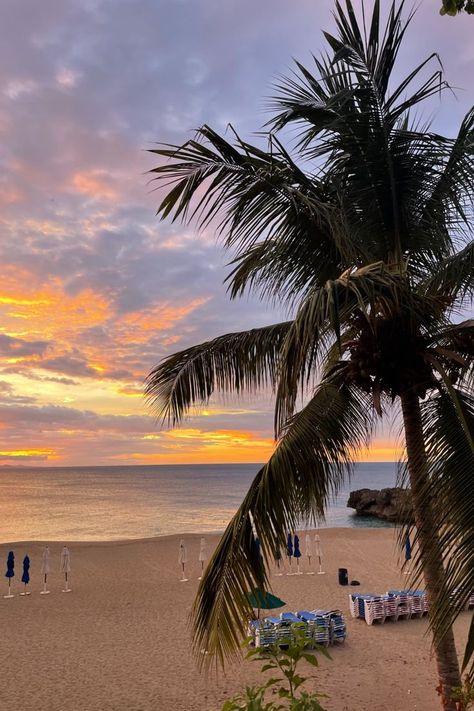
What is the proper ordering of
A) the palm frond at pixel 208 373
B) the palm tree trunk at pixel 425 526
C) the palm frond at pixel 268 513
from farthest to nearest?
the palm frond at pixel 208 373, the palm tree trunk at pixel 425 526, the palm frond at pixel 268 513

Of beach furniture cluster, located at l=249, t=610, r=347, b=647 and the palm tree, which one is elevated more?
the palm tree

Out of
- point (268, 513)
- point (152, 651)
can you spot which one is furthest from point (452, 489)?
point (152, 651)

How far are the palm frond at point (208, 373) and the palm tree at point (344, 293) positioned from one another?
0.02m

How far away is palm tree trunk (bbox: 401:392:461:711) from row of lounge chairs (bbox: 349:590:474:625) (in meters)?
8.23

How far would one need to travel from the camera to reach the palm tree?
15.8 feet

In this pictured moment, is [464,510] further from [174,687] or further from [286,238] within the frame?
[174,687]

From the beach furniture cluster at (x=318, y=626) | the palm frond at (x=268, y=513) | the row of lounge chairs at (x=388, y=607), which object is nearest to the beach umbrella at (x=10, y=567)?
the beach furniture cluster at (x=318, y=626)

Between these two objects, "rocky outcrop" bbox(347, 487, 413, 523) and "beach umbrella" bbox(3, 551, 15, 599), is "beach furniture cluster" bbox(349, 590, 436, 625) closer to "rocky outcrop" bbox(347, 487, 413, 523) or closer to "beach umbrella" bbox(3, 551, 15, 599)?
"beach umbrella" bbox(3, 551, 15, 599)

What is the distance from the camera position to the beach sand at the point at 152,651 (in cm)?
902

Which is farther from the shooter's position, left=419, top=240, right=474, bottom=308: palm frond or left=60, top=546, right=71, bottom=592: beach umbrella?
left=60, top=546, right=71, bottom=592: beach umbrella

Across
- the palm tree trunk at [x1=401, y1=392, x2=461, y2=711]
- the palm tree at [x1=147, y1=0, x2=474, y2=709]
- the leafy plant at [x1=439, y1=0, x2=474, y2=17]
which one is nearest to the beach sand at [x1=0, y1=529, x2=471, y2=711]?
the palm tree trunk at [x1=401, y1=392, x2=461, y2=711]

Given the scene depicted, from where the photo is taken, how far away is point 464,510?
4172mm

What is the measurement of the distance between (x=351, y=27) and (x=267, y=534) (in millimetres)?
5106

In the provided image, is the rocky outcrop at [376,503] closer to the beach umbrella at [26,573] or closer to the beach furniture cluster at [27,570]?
the beach furniture cluster at [27,570]
